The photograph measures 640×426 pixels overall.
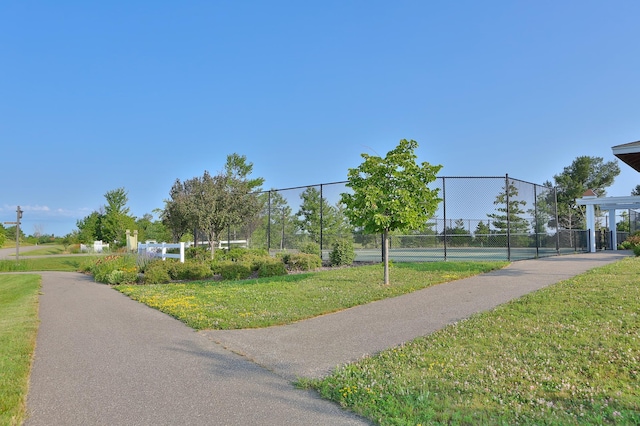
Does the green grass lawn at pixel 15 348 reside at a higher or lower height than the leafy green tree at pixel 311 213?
lower

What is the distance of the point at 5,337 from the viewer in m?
6.25

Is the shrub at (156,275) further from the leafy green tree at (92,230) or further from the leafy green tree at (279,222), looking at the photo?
the leafy green tree at (92,230)

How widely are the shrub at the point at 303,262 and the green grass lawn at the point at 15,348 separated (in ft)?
26.7

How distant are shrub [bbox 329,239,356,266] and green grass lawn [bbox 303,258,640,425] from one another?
10.1 m

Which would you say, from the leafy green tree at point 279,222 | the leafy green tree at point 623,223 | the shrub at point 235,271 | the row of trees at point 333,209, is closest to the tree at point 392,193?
the row of trees at point 333,209

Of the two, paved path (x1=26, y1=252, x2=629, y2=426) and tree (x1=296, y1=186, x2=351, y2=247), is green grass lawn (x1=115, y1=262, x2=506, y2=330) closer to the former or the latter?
paved path (x1=26, y1=252, x2=629, y2=426)

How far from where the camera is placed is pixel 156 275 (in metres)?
13.5

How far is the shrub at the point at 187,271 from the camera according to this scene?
546 inches

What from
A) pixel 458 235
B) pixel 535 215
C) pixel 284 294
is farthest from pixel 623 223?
pixel 284 294

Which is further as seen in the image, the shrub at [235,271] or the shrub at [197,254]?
the shrub at [197,254]

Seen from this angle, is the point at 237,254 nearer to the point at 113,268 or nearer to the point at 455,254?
the point at 113,268

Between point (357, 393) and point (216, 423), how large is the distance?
1307mm

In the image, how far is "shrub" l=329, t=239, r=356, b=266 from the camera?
16766 millimetres

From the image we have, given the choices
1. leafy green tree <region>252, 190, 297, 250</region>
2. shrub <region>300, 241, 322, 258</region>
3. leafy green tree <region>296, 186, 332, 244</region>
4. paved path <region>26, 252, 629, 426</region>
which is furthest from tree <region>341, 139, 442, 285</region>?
leafy green tree <region>252, 190, 297, 250</region>
